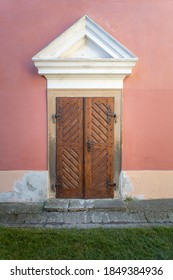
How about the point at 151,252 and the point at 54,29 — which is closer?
the point at 151,252

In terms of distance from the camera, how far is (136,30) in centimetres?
517

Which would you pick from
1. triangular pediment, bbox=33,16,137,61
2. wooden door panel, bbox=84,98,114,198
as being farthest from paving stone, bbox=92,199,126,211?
triangular pediment, bbox=33,16,137,61

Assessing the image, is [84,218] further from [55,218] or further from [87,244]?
[87,244]

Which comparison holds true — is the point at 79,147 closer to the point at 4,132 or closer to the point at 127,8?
the point at 4,132

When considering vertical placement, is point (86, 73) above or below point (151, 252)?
above

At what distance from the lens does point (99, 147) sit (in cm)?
529

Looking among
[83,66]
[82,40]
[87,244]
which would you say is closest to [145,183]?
[87,244]

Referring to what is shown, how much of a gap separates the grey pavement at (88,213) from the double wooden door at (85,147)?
1.02 feet

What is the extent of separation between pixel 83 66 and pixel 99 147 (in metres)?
1.80

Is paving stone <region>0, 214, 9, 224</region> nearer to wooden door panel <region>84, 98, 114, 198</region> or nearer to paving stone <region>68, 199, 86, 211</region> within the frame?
paving stone <region>68, 199, 86, 211</region>

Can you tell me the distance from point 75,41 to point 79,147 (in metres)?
2.32

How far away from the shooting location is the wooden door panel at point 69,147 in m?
5.22

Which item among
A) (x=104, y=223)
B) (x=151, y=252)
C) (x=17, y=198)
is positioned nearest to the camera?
(x=151, y=252)

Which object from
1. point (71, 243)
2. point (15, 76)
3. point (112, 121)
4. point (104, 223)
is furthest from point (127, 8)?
point (71, 243)
